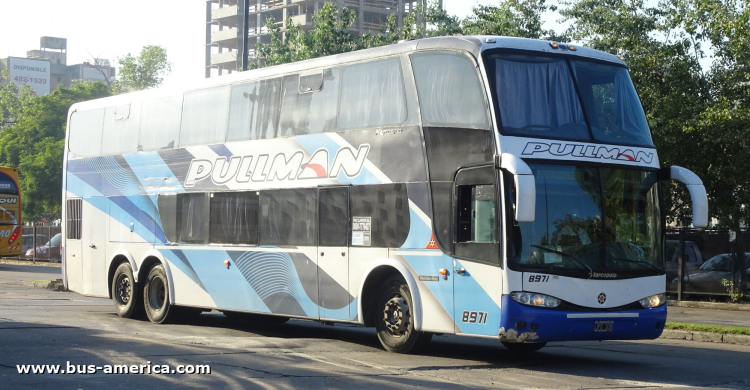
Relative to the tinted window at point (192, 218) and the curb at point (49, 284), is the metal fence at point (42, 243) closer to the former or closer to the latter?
the curb at point (49, 284)

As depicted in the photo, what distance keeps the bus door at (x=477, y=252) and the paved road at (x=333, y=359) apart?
24.0 inches

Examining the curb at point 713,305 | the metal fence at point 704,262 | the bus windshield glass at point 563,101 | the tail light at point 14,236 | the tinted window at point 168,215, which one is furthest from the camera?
the tail light at point 14,236

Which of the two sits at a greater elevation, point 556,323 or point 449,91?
point 449,91

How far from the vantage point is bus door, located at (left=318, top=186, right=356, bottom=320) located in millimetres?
13352

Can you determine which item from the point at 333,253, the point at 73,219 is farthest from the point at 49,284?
the point at 333,253

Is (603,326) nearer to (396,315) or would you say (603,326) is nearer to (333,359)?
(396,315)

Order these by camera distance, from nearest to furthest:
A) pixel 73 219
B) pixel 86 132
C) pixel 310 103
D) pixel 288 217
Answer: pixel 310 103
pixel 288 217
pixel 86 132
pixel 73 219

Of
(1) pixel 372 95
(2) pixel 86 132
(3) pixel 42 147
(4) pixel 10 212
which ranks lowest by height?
(4) pixel 10 212

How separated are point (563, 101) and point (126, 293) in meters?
9.95

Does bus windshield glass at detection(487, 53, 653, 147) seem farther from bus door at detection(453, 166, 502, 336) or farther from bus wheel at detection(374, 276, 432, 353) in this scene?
bus wheel at detection(374, 276, 432, 353)

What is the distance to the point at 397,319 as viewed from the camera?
1256 cm

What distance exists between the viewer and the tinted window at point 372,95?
12.8 metres

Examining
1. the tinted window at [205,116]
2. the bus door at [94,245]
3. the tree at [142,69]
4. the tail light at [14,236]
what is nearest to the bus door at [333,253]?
the tinted window at [205,116]

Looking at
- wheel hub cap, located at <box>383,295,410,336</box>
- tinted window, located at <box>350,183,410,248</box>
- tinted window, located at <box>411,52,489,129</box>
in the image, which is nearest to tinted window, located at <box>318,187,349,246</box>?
tinted window, located at <box>350,183,410,248</box>
